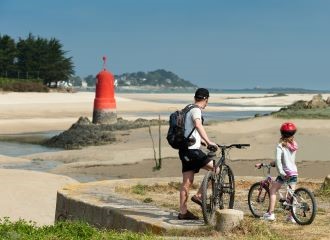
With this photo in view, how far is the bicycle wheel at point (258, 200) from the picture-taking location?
30.0 ft

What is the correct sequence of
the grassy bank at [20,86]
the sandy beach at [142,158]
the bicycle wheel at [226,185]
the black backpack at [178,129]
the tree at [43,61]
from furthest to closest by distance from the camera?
the tree at [43,61], the grassy bank at [20,86], the sandy beach at [142,158], the bicycle wheel at [226,185], the black backpack at [178,129]

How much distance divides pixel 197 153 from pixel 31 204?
230 inches

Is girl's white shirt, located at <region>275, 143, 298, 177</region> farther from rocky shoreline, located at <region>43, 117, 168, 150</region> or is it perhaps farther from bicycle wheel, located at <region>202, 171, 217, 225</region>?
rocky shoreline, located at <region>43, 117, 168, 150</region>

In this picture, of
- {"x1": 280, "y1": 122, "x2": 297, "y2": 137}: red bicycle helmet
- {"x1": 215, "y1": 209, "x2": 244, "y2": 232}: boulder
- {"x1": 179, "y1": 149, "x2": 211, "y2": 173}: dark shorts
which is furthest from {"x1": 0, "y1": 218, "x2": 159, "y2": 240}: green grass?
{"x1": 280, "y1": 122, "x2": 297, "y2": 137}: red bicycle helmet

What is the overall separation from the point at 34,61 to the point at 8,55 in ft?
11.2

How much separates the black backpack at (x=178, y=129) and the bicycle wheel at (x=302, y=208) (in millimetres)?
1659

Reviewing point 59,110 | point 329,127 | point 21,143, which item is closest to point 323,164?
point 329,127

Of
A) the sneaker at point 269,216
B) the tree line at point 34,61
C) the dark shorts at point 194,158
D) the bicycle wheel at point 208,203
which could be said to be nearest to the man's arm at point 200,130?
the dark shorts at point 194,158

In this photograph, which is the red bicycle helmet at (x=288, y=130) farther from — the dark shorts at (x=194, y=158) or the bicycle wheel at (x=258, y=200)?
the dark shorts at (x=194, y=158)

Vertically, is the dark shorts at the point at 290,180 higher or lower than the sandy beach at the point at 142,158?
higher

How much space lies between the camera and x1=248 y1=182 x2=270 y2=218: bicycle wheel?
9141mm

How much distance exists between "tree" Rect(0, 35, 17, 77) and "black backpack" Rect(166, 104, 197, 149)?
78.5 metres

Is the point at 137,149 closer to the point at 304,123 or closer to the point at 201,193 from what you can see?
the point at 304,123

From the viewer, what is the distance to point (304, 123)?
24938 mm
